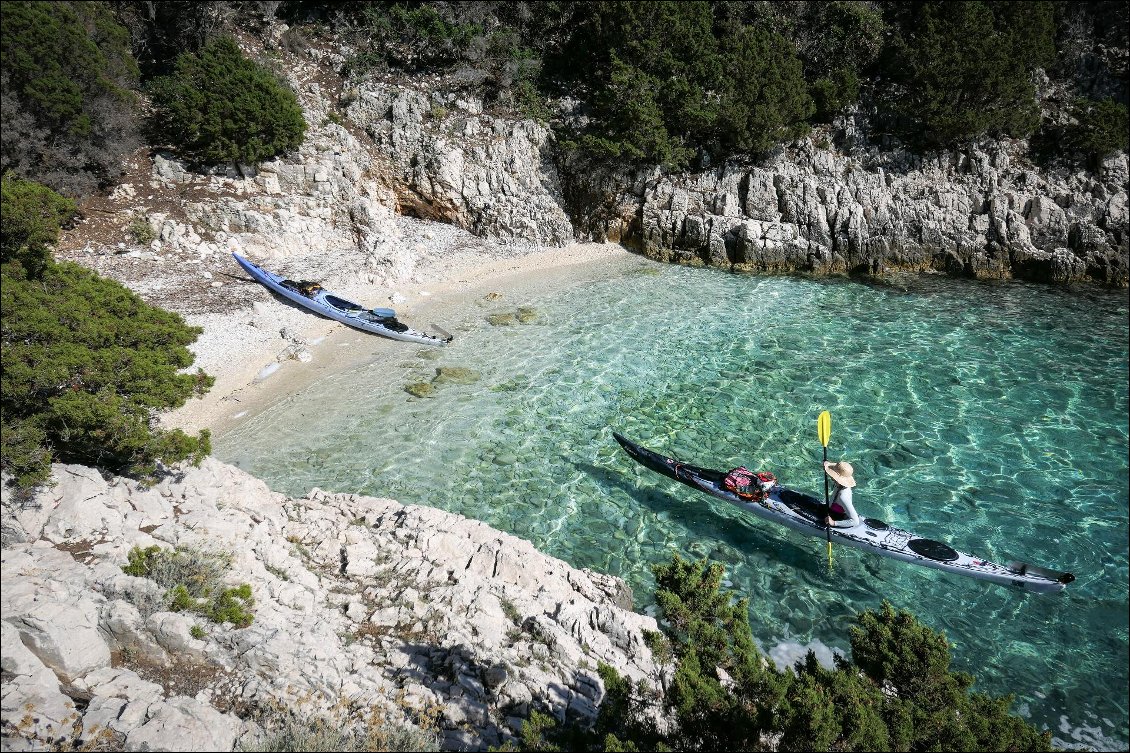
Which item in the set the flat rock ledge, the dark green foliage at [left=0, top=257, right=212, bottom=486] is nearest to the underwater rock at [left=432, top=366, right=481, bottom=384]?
the flat rock ledge

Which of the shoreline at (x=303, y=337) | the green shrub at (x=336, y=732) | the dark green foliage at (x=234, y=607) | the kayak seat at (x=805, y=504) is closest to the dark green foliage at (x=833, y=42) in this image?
the shoreline at (x=303, y=337)

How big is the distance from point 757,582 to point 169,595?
29.3 ft

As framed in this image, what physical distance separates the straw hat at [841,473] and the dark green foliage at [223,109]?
2462cm

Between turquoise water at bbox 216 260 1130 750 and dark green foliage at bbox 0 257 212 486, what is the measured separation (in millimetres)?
3234

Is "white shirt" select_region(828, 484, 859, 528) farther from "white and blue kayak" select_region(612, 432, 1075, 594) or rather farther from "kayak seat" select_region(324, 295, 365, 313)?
"kayak seat" select_region(324, 295, 365, 313)

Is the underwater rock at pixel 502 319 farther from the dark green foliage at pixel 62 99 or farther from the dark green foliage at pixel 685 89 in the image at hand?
the dark green foliage at pixel 62 99

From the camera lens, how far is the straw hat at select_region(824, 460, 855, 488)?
33.2 feet

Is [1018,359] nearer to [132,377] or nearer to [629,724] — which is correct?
[629,724]

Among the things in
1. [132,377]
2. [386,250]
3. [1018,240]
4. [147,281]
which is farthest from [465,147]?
[1018,240]

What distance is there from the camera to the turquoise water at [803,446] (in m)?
9.08

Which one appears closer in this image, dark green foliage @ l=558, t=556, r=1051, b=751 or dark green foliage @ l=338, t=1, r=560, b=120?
dark green foliage @ l=558, t=556, r=1051, b=751

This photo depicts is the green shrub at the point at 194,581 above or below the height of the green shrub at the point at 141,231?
below

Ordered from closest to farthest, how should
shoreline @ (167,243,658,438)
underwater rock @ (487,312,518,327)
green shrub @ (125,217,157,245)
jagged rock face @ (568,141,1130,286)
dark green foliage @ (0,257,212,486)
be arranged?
dark green foliage @ (0,257,212,486) < shoreline @ (167,243,658,438) < underwater rock @ (487,312,518,327) < green shrub @ (125,217,157,245) < jagged rock face @ (568,141,1130,286)

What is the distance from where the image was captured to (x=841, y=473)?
402 inches
